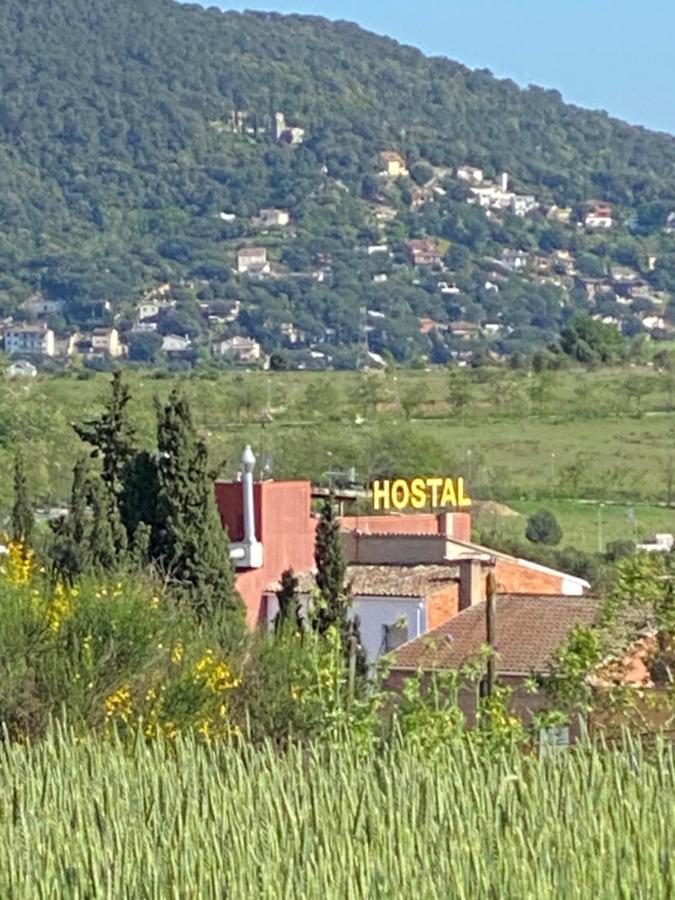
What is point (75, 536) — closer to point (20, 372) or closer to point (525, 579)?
point (525, 579)

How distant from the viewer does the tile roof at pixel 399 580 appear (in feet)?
136

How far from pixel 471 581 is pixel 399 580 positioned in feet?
6.41

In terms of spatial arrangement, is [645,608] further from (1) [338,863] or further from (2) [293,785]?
(1) [338,863]

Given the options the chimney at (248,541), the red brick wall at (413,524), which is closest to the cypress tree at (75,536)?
the chimney at (248,541)

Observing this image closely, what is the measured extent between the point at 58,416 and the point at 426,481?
20552 mm

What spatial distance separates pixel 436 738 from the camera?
40.6ft

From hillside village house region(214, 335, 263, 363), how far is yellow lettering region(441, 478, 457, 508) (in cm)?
13076

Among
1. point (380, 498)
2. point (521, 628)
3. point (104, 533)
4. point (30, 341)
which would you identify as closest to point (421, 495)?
point (380, 498)

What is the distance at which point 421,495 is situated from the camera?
56094mm

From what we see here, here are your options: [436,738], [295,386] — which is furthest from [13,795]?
[295,386]

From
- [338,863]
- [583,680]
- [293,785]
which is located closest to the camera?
[338,863]

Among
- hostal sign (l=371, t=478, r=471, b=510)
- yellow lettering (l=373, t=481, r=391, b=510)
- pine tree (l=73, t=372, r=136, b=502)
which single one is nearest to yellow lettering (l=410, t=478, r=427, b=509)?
hostal sign (l=371, t=478, r=471, b=510)

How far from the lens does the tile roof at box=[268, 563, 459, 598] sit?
4156 cm

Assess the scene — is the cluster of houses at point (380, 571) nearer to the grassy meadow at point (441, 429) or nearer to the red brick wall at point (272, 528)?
the red brick wall at point (272, 528)
